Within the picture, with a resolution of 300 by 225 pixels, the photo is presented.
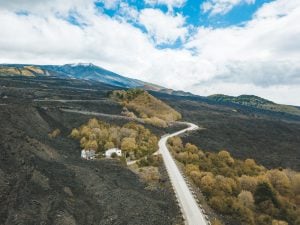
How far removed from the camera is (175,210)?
137ft

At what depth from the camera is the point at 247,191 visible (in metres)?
56.2

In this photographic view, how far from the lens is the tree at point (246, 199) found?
5262 cm

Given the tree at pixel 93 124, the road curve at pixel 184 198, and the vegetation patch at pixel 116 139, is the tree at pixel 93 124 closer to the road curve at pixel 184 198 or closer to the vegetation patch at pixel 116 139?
the vegetation patch at pixel 116 139

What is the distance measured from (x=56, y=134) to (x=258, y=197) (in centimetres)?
4838

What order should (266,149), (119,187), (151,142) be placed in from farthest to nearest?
1. (266,149)
2. (151,142)
3. (119,187)

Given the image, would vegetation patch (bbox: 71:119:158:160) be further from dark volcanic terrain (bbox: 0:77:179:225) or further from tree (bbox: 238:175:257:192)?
tree (bbox: 238:175:257:192)

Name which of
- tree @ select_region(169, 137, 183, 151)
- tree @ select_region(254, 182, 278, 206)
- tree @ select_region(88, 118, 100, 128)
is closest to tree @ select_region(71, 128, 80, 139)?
tree @ select_region(88, 118, 100, 128)

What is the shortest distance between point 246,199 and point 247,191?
285 cm

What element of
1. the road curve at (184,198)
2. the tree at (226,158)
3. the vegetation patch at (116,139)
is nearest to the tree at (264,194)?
the road curve at (184,198)

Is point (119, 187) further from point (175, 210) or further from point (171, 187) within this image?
point (175, 210)

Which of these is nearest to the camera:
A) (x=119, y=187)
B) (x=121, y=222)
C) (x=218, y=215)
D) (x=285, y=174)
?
(x=121, y=222)

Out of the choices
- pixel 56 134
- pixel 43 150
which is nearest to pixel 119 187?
pixel 43 150

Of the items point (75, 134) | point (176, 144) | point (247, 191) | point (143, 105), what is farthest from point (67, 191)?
point (143, 105)

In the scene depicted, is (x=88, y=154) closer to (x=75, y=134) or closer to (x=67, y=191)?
(x=75, y=134)
